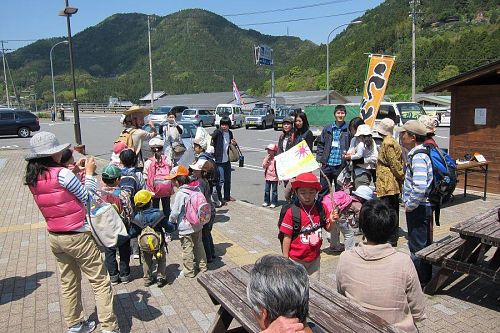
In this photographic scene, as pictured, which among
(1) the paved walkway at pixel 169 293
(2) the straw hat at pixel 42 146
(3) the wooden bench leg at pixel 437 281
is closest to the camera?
(2) the straw hat at pixel 42 146

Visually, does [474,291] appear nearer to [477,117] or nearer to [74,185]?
[74,185]

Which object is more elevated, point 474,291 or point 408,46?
point 408,46

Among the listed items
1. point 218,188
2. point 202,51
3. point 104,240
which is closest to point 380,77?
point 218,188

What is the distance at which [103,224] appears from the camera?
12.2ft

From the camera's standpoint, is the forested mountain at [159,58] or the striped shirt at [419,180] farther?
the forested mountain at [159,58]

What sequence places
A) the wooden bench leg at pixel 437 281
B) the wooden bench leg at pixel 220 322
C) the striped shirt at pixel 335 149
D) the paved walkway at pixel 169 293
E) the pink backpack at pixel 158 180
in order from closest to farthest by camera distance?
1. the wooden bench leg at pixel 220 322
2. the paved walkway at pixel 169 293
3. the wooden bench leg at pixel 437 281
4. the pink backpack at pixel 158 180
5. the striped shirt at pixel 335 149

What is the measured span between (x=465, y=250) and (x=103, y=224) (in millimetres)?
3430

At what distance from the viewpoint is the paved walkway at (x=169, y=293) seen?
3.94 m

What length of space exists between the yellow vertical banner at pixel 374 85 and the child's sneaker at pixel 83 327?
301 inches

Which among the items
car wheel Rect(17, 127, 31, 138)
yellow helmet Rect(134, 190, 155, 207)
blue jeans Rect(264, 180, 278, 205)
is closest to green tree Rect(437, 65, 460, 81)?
car wheel Rect(17, 127, 31, 138)

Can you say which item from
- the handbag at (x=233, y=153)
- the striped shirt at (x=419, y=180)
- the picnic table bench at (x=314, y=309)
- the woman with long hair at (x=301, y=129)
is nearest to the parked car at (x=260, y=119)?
the handbag at (x=233, y=153)

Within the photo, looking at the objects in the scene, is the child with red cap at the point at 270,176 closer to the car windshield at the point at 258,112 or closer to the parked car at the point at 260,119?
the parked car at the point at 260,119

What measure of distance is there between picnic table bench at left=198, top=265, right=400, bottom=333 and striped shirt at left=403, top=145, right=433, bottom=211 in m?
1.69

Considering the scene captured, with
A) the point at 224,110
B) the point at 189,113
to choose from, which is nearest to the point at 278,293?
the point at 189,113
